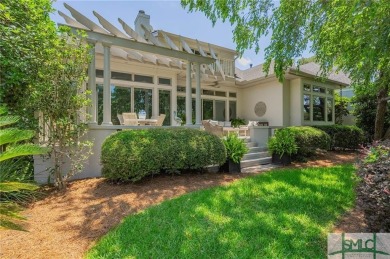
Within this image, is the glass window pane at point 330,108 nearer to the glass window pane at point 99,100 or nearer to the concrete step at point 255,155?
the concrete step at point 255,155

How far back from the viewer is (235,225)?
147 inches

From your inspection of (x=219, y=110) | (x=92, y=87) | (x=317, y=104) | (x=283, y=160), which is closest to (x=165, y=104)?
(x=219, y=110)

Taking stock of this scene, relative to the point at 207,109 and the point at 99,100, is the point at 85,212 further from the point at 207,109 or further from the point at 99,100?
the point at 207,109

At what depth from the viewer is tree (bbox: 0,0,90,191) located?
219 inches

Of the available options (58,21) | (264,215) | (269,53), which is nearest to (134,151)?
(264,215)

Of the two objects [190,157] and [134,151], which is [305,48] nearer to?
[190,157]

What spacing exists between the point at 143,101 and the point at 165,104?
1204mm

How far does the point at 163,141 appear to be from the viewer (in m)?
6.33

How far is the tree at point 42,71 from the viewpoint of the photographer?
557 cm

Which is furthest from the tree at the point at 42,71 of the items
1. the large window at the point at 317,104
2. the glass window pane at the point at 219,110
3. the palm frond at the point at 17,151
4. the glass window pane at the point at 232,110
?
the large window at the point at 317,104

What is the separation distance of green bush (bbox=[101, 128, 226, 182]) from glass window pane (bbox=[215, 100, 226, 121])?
8192 mm

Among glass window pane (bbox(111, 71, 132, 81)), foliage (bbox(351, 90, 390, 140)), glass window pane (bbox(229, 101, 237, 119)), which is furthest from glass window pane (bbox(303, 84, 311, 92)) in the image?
glass window pane (bbox(111, 71, 132, 81))

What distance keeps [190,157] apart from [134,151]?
1510 millimetres

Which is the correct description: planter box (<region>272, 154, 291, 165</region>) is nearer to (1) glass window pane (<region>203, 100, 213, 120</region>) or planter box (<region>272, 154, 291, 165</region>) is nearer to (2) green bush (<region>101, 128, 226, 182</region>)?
(2) green bush (<region>101, 128, 226, 182</region>)
